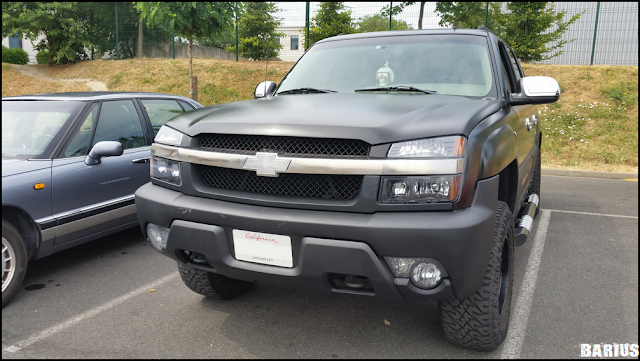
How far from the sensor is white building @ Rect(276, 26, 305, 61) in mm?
18438

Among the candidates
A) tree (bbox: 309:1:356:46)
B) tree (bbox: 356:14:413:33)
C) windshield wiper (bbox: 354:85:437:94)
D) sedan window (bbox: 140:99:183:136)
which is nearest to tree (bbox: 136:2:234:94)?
sedan window (bbox: 140:99:183:136)

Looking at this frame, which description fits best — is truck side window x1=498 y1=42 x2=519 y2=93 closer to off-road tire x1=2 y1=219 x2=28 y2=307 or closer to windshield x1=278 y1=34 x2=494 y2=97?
windshield x1=278 y1=34 x2=494 y2=97

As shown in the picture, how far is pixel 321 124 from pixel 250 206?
1.80 ft

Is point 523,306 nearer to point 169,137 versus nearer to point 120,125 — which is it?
point 169,137

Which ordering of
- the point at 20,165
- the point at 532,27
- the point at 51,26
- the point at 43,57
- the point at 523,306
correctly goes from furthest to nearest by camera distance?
the point at 43,57, the point at 51,26, the point at 532,27, the point at 20,165, the point at 523,306

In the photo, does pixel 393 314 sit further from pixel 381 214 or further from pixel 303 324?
pixel 381 214

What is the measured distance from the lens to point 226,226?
2.44 m

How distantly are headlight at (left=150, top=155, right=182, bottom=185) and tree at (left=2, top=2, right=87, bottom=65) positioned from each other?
22022 mm

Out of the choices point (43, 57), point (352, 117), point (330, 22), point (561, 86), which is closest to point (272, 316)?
point (352, 117)

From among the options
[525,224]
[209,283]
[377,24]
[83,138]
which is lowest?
[209,283]

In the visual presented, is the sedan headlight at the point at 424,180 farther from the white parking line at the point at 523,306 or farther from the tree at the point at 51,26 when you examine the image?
the tree at the point at 51,26

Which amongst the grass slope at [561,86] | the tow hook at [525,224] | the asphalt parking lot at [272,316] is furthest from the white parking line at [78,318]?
the grass slope at [561,86]

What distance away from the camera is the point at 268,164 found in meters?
2.38

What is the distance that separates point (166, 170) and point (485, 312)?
1907mm
